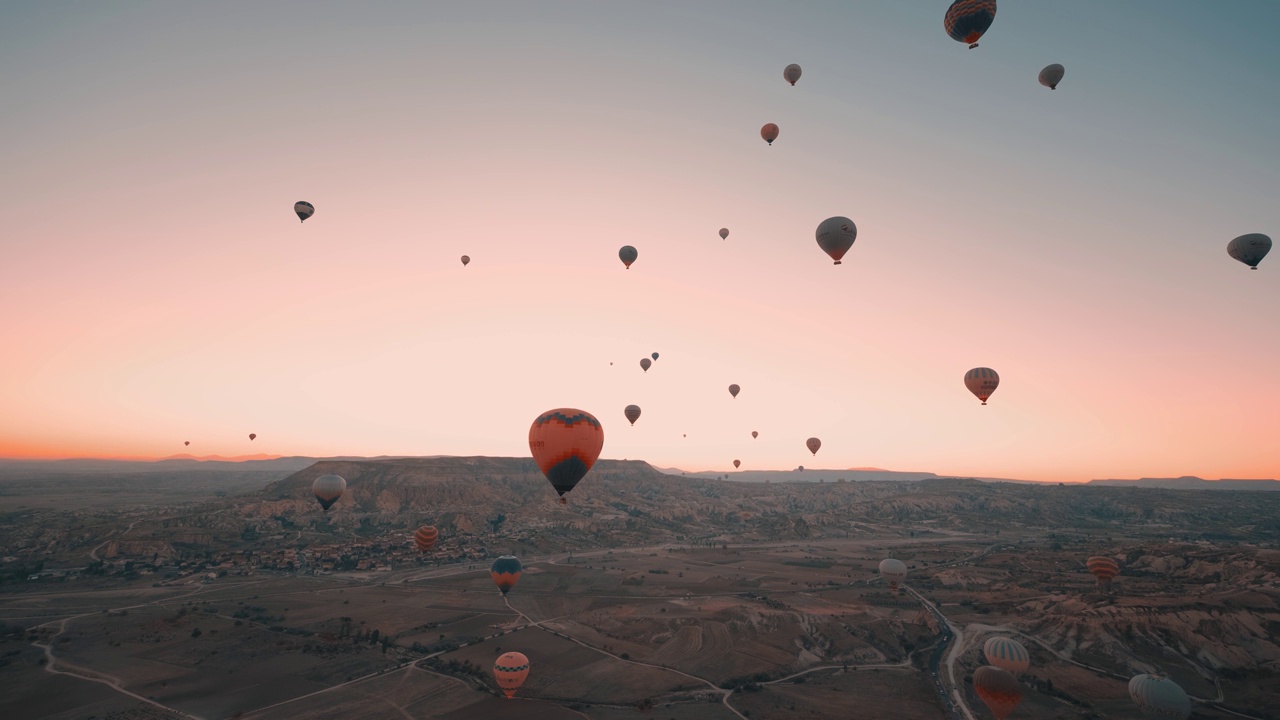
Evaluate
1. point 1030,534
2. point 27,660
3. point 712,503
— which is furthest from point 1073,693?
point 712,503

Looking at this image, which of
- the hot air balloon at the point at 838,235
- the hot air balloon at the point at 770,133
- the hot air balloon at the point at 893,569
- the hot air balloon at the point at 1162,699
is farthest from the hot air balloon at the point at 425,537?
the hot air balloon at the point at 1162,699

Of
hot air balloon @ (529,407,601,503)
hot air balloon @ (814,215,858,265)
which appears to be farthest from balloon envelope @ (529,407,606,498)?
hot air balloon @ (814,215,858,265)

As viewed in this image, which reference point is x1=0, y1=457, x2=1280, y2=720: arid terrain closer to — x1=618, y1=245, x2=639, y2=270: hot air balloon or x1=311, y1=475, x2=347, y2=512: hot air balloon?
x1=311, y1=475, x2=347, y2=512: hot air balloon

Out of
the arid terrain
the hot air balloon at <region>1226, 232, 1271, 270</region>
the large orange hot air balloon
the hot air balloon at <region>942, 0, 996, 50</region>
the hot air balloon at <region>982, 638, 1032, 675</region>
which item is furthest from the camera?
the hot air balloon at <region>1226, 232, 1271, 270</region>

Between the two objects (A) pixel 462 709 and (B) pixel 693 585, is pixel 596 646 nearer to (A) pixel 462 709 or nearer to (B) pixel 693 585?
(A) pixel 462 709

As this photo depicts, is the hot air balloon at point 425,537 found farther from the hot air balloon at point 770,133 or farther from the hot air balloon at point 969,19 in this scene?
the hot air balloon at point 969,19

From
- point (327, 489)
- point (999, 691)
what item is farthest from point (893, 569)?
point (327, 489)

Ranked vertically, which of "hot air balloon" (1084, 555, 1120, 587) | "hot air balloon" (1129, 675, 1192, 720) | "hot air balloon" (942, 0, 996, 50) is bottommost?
"hot air balloon" (1129, 675, 1192, 720)
